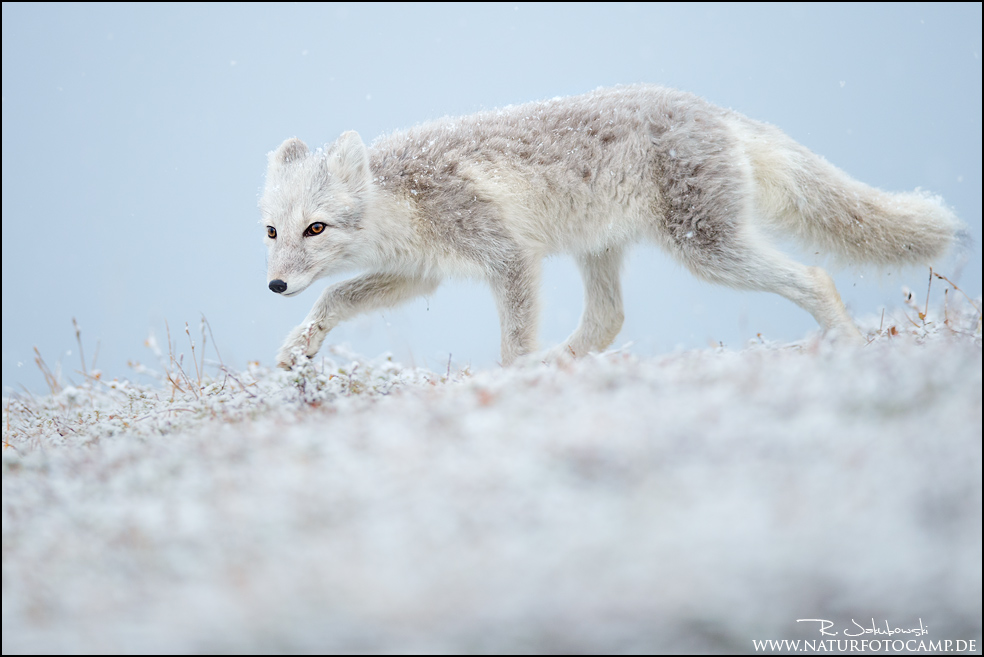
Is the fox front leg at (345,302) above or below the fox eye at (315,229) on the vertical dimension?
below

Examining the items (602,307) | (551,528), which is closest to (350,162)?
(602,307)

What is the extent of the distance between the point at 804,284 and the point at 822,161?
43.9 inches

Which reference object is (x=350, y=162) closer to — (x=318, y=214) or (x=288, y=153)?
(x=318, y=214)

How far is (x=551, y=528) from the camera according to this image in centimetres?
118

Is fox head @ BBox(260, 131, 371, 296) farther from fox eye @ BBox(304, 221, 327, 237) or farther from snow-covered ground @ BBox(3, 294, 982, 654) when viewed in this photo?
snow-covered ground @ BBox(3, 294, 982, 654)

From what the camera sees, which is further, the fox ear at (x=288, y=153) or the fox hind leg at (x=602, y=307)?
the fox hind leg at (x=602, y=307)

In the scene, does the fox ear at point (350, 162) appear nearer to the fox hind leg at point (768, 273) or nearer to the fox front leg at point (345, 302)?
the fox front leg at point (345, 302)

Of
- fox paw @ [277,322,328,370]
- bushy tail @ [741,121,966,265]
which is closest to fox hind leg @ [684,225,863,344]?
bushy tail @ [741,121,966,265]

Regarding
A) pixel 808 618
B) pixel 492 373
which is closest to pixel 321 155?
pixel 492 373

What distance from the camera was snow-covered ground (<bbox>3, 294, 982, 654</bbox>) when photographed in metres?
1.04

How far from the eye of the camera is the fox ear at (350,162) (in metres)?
4.52

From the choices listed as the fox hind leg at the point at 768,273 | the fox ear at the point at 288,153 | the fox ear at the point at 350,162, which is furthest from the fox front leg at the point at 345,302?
the fox hind leg at the point at 768,273

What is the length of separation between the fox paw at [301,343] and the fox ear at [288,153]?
146 cm

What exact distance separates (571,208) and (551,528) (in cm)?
371
